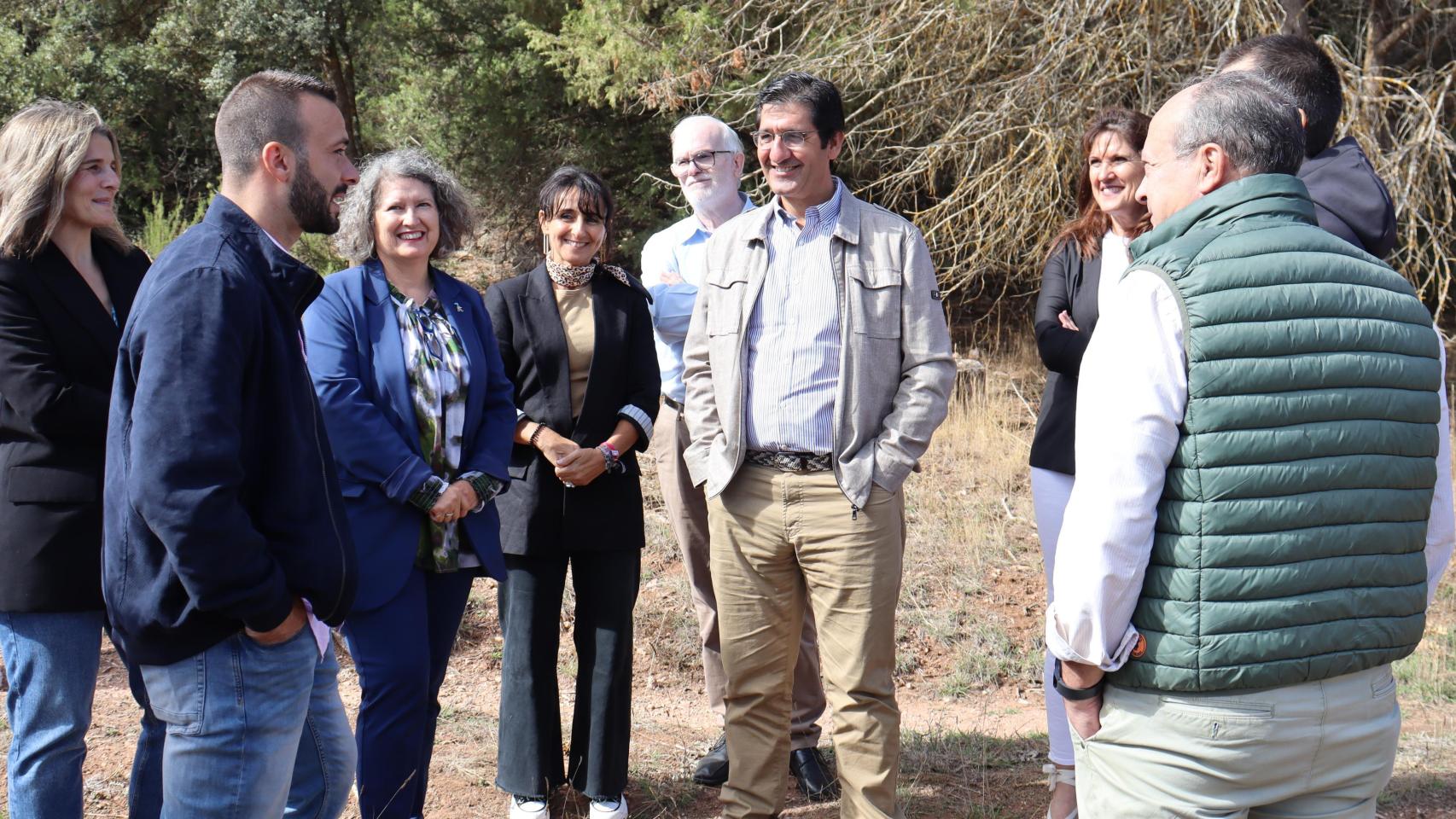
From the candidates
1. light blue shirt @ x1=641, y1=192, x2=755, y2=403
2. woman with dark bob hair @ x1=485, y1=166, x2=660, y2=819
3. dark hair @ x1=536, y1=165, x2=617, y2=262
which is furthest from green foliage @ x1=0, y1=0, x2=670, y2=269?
woman with dark bob hair @ x1=485, y1=166, x2=660, y2=819

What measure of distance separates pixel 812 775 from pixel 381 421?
2.08 m

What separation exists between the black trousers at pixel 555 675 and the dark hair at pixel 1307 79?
98.8 inches

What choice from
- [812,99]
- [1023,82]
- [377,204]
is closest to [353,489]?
[377,204]

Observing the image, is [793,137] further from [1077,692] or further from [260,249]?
[1077,692]

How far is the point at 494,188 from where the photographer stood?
1346 cm

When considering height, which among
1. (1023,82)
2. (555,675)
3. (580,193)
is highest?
(1023,82)

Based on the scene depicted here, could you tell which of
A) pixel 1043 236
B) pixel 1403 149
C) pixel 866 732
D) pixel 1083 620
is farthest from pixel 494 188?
pixel 1083 620

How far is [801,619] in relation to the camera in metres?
3.98

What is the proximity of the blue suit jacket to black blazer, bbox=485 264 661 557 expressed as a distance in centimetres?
24

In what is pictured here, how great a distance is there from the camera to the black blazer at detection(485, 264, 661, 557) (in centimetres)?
411

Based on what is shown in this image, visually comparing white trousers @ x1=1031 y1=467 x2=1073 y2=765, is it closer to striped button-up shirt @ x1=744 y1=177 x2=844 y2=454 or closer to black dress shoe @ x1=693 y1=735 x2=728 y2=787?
striped button-up shirt @ x1=744 y1=177 x2=844 y2=454

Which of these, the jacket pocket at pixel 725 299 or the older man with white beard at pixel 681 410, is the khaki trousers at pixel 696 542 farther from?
the jacket pocket at pixel 725 299

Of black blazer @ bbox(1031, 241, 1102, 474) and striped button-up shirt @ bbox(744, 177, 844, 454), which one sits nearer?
striped button-up shirt @ bbox(744, 177, 844, 454)

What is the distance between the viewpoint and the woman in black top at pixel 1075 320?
3.97 metres
